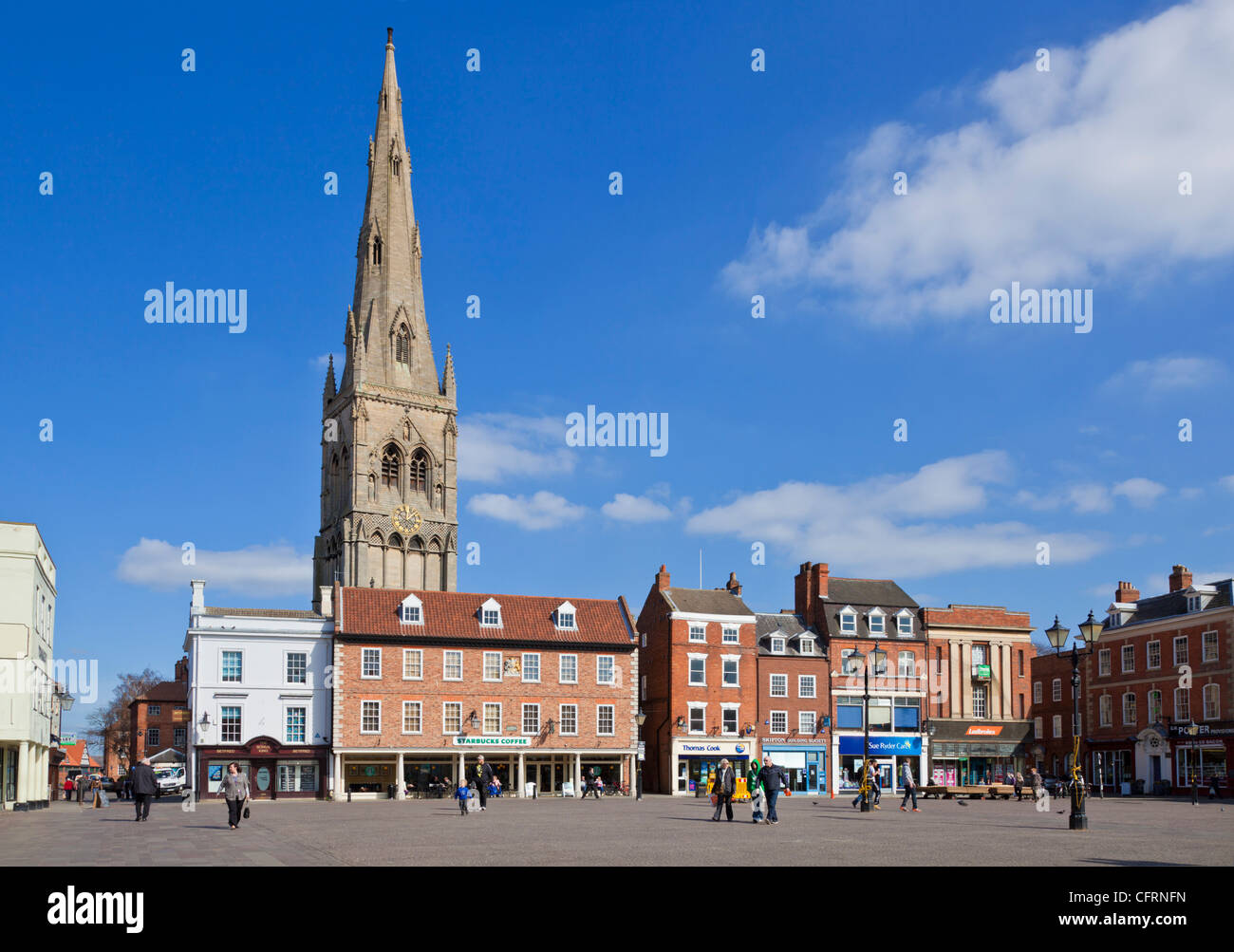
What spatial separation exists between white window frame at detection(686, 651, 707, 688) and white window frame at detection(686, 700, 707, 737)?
960 millimetres

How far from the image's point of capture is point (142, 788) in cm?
3719

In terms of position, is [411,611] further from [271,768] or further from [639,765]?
[639,765]

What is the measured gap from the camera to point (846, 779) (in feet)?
232

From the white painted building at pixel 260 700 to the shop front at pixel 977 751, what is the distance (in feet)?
119

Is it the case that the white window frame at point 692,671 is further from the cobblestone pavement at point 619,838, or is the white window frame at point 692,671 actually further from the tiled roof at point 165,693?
the tiled roof at point 165,693

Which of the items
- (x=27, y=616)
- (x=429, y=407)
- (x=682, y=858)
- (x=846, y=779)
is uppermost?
(x=429, y=407)

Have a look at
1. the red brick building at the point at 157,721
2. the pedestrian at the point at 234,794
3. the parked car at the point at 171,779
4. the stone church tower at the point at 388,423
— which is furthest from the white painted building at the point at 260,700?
the red brick building at the point at 157,721

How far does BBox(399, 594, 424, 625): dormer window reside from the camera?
208 feet

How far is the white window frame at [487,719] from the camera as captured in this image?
63031mm

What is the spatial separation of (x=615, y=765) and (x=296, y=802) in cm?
1791
